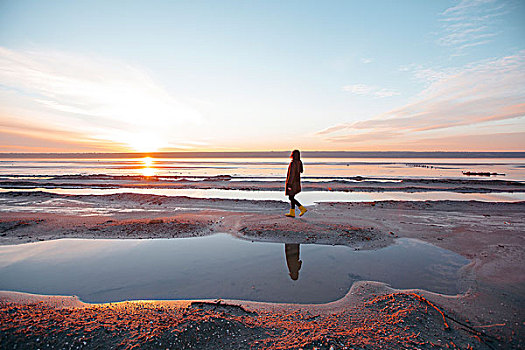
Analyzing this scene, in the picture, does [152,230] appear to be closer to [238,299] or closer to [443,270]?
[238,299]

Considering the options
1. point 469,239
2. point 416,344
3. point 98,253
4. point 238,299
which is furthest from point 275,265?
point 469,239

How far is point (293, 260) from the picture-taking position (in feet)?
24.6

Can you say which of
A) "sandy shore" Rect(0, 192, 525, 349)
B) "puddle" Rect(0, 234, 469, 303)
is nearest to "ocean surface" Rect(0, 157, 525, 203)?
"puddle" Rect(0, 234, 469, 303)

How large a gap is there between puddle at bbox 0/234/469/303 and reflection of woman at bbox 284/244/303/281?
0.03 m

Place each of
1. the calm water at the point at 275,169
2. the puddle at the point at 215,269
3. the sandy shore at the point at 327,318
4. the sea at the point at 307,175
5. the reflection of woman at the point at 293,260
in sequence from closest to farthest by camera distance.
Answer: the sandy shore at the point at 327,318 < the puddle at the point at 215,269 < the reflection of woman at the point at 293,260 < the sea at the point at 307,175 < the calm water at the point at 275,169

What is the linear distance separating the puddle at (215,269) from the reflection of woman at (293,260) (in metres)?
0.03

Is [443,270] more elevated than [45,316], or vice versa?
[45,316]

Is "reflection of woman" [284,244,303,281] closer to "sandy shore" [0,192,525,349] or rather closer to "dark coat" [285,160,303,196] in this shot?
"sandy shore" [0,192,525,349]

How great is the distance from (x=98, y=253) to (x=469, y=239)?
1304 cm

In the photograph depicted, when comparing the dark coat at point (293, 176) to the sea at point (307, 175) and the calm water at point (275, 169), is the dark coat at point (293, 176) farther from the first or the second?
the calm water at point (275, 169)

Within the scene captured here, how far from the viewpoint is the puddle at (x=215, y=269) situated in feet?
18.4

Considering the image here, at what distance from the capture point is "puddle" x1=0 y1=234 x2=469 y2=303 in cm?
562

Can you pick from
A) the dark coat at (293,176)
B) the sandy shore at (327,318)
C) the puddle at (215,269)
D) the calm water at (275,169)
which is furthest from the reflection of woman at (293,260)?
the calm water at (275,169)

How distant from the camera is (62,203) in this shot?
1725 cm
